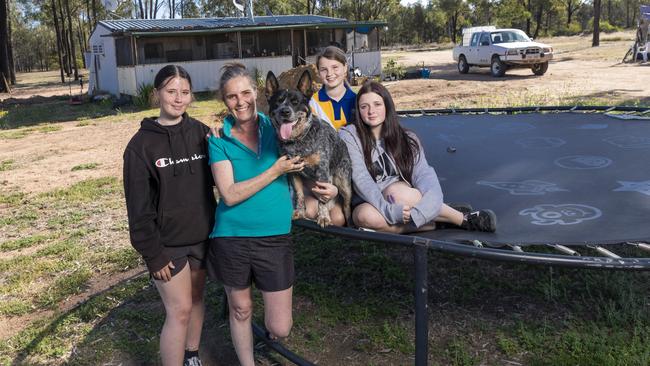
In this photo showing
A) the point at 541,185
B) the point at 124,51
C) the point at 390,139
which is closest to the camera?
the point at 390,139

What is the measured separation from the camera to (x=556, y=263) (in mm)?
2035

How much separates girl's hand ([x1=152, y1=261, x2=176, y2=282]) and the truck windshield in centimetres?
1759

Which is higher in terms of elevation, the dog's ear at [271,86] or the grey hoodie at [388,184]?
the dog's ear at [271,86]

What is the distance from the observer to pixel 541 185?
3762mm

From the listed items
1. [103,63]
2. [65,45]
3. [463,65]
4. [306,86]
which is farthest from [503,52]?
[65,45]

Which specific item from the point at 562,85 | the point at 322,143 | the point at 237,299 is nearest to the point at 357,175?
the point at 322,143

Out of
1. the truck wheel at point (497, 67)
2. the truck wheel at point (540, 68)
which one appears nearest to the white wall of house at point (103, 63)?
the truck wheel at point (497, 67)

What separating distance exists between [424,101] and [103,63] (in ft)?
40.8

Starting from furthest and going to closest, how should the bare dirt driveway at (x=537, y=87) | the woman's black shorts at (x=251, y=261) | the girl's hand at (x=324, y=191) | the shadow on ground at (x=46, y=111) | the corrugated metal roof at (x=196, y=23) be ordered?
the corrugated metal roof at (x=196, y=23) < the shadow on ground at (x=46, y=111) < the bare dirt driveway at (x=537, y=87) < the girl's hand at (x=324, y=191) < the woman's black shorts at (x=251, y=261)

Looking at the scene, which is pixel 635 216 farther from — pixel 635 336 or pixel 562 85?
pixel 562 85

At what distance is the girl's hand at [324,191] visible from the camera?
2543 millimetres

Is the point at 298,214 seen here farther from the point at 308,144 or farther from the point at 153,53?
the point at 153,53

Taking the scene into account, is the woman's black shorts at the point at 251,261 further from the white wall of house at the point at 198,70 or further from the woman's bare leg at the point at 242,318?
the white wall of house at the point at 198,70

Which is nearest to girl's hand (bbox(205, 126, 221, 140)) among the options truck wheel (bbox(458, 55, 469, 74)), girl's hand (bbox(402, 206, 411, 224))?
girl's hand (bbox(402, 206, 411, 224))
